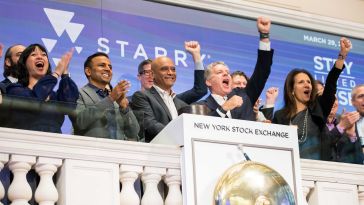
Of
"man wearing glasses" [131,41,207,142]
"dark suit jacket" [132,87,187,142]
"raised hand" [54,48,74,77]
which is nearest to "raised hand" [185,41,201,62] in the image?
"man wearing glasses" [131,41,207,142]

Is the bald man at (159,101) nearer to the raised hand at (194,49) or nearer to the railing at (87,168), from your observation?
the railing at (87,168)

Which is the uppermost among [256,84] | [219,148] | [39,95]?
[256,84]

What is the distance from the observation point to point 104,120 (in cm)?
417

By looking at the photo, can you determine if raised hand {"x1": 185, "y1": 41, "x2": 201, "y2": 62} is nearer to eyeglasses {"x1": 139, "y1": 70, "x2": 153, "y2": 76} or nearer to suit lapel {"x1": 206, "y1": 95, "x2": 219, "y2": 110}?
eyeglasses {"x1": 139, "y1": 70, "x2": 153, "y2": 76}

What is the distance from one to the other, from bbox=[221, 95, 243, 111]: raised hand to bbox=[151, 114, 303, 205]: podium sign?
2.34 feet

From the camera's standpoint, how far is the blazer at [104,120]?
13.4ft

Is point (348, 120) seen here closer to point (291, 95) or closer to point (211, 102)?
point (291, 95)

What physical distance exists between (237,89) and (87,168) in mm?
2022

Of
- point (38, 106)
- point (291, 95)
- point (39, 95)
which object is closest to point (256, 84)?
point (291, 95)

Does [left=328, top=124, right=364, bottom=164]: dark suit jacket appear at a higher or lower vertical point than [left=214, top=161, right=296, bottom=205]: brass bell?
higher

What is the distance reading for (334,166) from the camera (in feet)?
15.5

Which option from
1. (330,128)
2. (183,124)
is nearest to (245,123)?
(183,124)

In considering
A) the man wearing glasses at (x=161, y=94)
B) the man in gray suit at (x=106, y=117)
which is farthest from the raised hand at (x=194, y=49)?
the man in gray suit at (x=106, y=117)

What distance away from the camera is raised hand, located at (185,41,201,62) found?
618 cm
